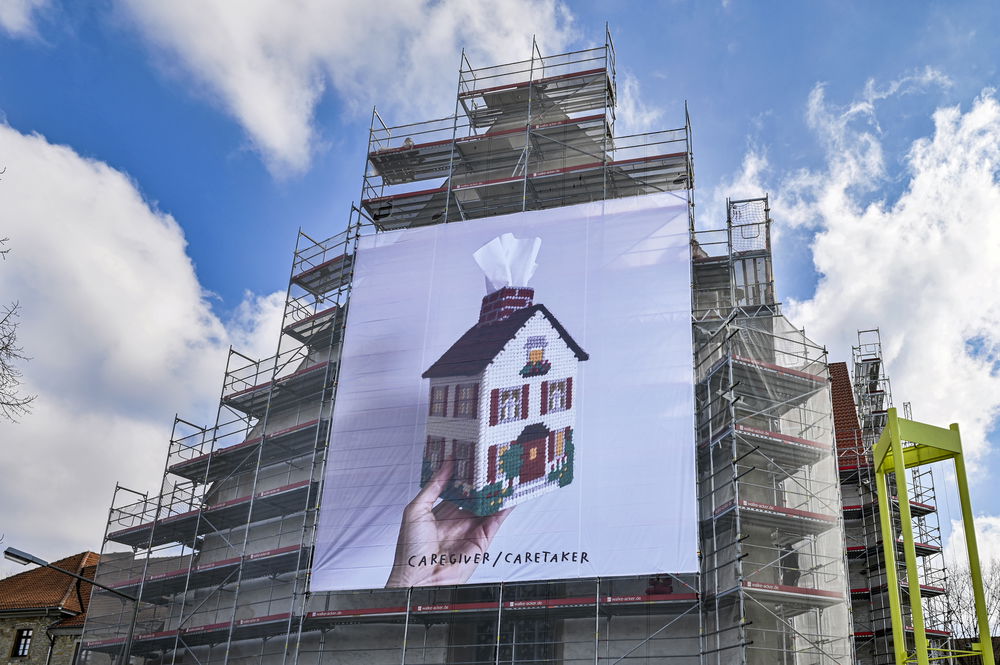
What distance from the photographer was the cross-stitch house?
71.2ft

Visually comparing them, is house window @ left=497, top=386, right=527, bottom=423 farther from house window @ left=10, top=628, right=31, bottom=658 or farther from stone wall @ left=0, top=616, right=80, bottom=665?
house window @ left=10, top=628, right=31, bottom=658

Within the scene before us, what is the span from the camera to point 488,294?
24188 mm

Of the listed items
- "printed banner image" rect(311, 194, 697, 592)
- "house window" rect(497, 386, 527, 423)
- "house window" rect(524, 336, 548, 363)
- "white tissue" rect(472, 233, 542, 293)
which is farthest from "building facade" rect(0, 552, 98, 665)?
"house window" rect(524, 336, 548, 363)

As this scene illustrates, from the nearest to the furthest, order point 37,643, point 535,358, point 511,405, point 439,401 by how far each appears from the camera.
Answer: point 511,405 → point 535,358 → point 439,401 → point 37,643

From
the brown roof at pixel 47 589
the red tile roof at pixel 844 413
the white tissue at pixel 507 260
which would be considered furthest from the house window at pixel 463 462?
the brown roof at pixel 47 589

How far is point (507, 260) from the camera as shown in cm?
2439

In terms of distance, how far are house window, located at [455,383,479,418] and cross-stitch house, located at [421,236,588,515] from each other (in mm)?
23

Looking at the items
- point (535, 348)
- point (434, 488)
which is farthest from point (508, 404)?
point (434, 488)

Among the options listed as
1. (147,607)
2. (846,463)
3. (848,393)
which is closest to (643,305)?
(846,463)

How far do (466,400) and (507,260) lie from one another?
12.3ft

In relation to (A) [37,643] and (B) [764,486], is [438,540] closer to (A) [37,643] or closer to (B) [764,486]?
(B) [764,486]

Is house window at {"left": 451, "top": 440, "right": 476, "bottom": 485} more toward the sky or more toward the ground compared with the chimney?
more toward the ground

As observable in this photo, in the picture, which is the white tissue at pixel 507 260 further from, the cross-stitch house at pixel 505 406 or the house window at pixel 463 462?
the house window at pixel 463 462

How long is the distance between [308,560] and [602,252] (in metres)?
10.1
